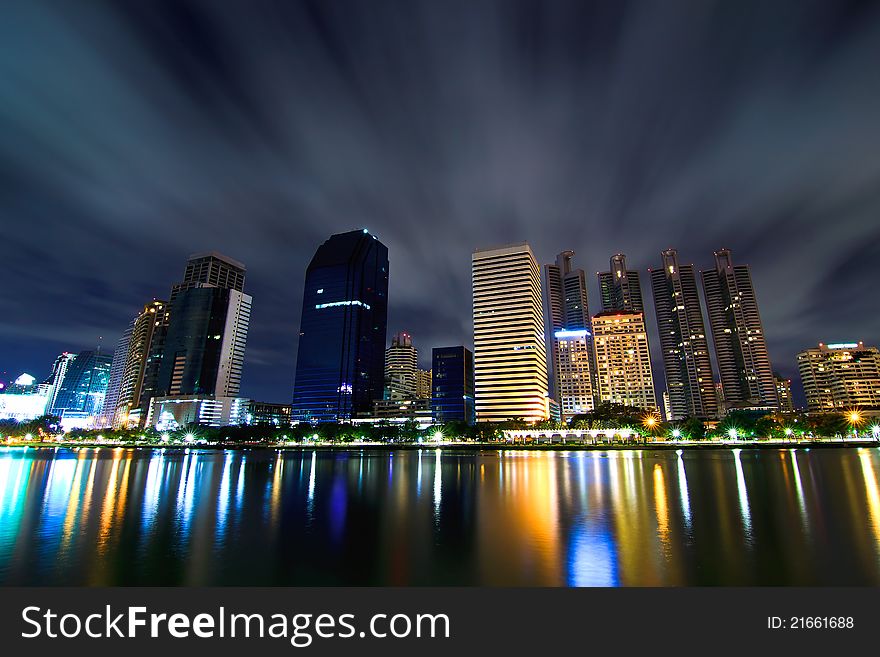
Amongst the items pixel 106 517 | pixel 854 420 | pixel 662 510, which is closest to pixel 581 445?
pixel 854 420

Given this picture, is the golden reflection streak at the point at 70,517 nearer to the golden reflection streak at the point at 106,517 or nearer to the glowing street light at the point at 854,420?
the golden reflection streak at the point at 106,517

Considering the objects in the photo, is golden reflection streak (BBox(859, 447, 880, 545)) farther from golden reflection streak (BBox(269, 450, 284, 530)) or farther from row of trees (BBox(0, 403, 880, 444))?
row of trees (BBox(0, 403, 880, 444))

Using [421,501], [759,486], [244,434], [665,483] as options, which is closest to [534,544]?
[421,501]

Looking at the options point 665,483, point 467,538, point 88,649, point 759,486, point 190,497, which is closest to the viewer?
point 88,649

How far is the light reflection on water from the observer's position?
782 inches

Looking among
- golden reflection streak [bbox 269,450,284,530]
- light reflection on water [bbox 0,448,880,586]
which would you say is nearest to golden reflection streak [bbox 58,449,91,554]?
light reflection on water [bbox 0,448,880,586]

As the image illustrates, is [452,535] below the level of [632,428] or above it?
below

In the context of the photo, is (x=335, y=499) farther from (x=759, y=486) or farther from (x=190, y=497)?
(x=759, y=486)

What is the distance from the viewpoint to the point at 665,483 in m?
51.6

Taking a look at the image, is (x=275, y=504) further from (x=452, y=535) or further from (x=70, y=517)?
(x=452, y=535)

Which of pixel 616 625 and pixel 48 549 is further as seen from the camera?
pixel 48 549

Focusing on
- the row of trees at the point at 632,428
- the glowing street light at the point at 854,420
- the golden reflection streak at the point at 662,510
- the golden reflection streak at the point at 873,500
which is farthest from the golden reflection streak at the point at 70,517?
the glowing street light at the point at 854,420

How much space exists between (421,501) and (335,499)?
929 centimetres

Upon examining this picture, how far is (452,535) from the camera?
2694 centimetres
